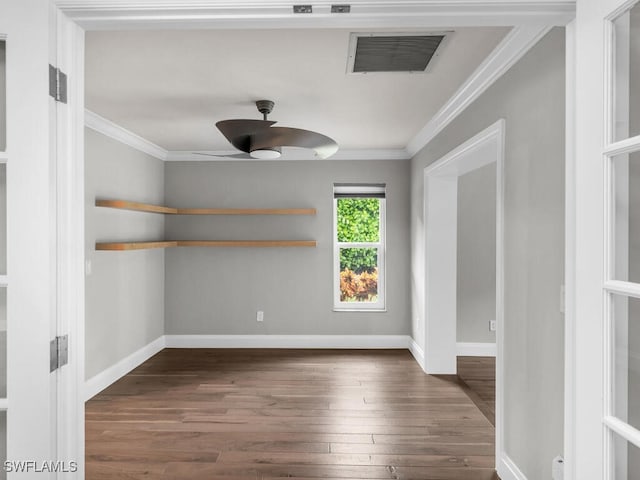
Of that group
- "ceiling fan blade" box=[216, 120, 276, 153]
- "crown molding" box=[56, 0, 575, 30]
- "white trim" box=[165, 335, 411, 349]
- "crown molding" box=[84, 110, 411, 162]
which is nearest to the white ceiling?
"ceiling fan blade" box=[216, 120, 276, 153]

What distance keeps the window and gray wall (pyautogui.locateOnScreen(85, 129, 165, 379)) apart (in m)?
2.28

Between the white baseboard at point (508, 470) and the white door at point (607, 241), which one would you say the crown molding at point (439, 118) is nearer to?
the white door at point (607, 241)

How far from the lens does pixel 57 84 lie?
3.98 ft

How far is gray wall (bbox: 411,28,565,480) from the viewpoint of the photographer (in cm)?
192

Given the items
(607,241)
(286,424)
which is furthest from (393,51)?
(286,424)

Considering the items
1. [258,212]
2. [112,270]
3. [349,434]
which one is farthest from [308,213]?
[349,434]

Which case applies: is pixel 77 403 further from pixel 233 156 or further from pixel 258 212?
pixel 258 212

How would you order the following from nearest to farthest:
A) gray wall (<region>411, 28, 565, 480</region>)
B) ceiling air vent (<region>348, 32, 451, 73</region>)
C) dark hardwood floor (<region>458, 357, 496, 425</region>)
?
gray wall (<region>411, 28, 565, 480</region>) → ceiling air vent (<region>348, 32, 451, 73</region>) → dark hardwood floor (<region>458, 357, 496, 425</region>)

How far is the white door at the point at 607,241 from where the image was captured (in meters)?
0.99

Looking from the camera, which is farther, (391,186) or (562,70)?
(391,186)

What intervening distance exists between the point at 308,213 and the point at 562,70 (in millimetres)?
3641

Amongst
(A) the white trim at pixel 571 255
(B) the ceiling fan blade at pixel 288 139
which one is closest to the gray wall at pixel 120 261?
(B) the ceiling fan blade at pixel 288 139

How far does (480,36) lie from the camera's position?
225 cm

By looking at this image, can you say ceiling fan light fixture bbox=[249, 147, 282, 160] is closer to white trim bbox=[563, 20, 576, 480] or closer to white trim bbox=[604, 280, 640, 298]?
white trim bbox=[563, 20, 576, 480]
